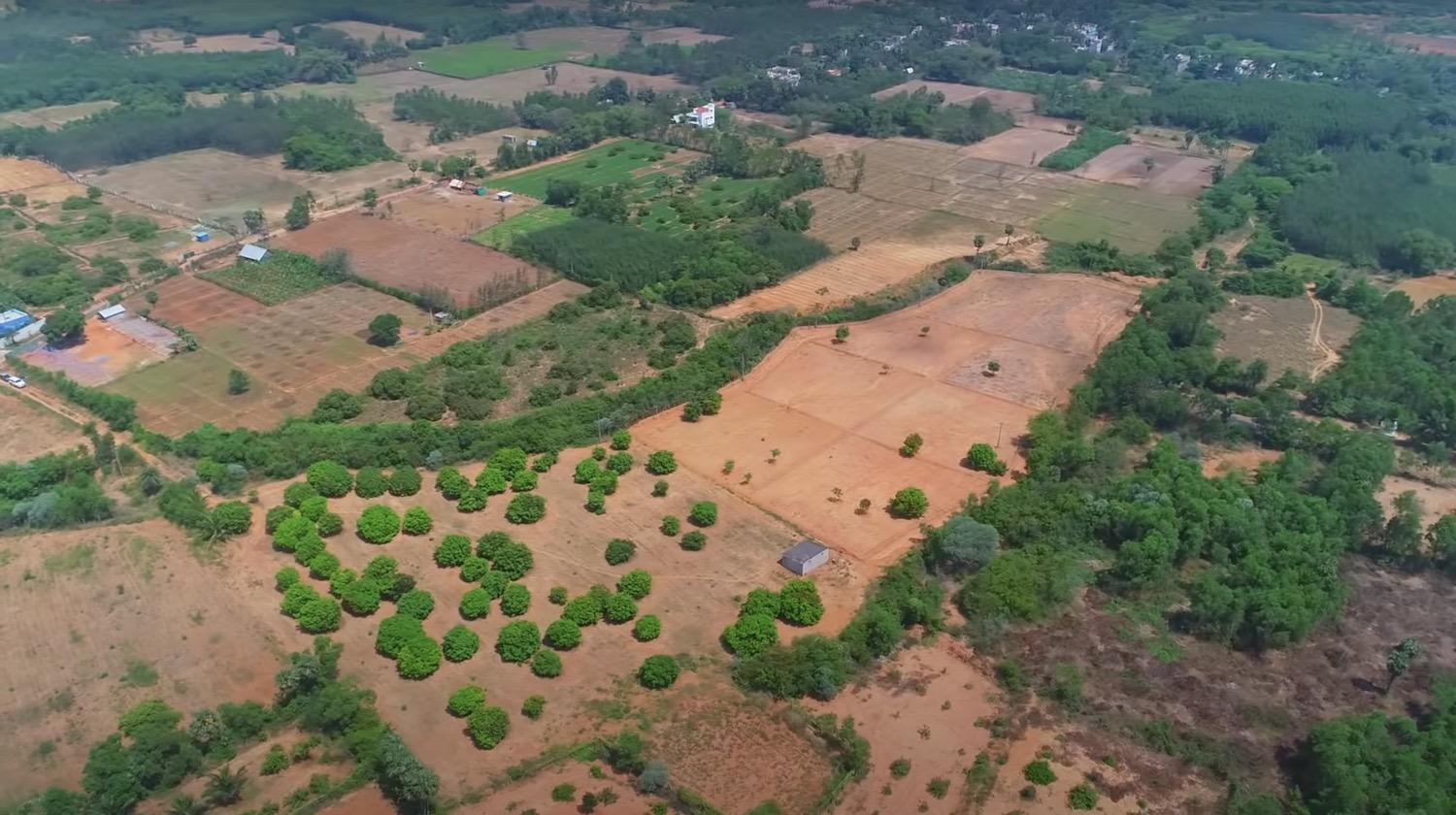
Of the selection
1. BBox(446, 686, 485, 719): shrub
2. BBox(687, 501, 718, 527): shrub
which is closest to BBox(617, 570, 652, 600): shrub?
BBox(687, 501, 718, 527): shrub

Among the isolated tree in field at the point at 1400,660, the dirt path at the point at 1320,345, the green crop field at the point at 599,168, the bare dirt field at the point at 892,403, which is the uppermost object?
the isolated tree in field at the point at 1400,660

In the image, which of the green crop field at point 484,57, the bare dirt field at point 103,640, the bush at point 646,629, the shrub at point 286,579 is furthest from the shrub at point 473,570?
the green crop field at point 484,57

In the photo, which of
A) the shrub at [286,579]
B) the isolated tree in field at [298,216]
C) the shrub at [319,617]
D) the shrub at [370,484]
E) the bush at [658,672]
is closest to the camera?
the bush at [658,672]

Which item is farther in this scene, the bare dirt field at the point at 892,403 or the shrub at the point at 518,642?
the bare dirt field at the point at 892,403

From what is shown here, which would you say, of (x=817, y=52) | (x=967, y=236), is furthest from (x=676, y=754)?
(x=817, y=52)

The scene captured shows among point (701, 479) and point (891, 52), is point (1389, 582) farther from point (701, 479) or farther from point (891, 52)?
point (891, 52)

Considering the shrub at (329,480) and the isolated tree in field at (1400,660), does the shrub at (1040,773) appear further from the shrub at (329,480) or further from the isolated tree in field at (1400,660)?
the shrub at (329,480)

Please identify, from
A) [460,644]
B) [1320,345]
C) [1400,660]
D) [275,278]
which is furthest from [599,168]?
[1400,660]
